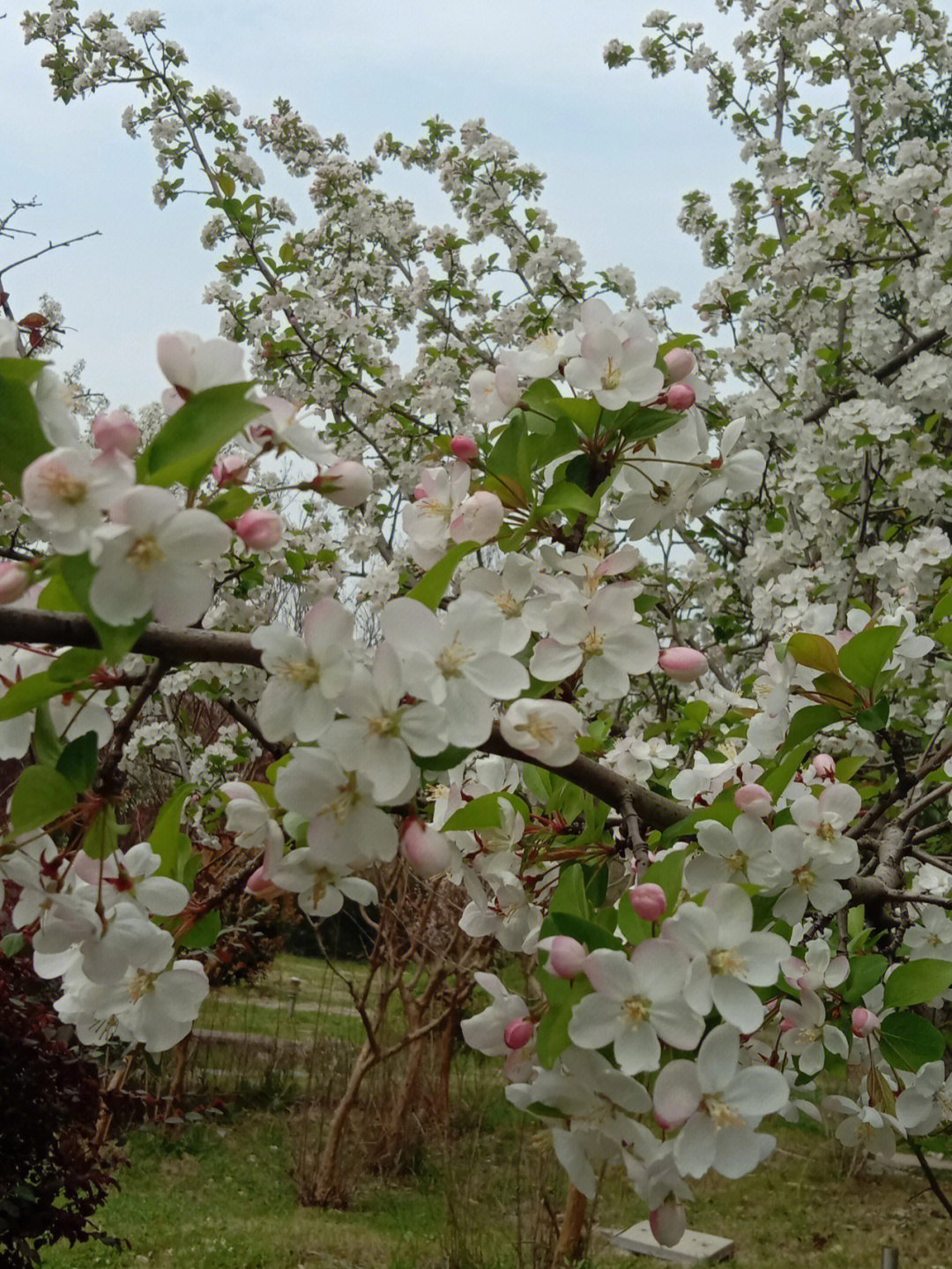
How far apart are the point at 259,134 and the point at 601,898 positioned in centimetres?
610

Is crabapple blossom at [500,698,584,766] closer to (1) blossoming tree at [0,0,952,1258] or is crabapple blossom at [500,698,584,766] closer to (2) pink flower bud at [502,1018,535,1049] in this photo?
(1) blossoming tree at [0,0,952,1258]

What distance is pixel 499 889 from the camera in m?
0.95

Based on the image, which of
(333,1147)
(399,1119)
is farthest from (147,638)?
(399,1119)

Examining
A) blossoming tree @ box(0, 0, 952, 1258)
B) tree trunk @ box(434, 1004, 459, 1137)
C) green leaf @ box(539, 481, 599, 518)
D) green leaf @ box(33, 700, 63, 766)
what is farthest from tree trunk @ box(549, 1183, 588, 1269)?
green leaf @ box(33, 700, 63, 766)

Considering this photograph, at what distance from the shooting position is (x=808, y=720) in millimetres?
986

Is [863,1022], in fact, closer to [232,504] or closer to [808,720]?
[808,720]

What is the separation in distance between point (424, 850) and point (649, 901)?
0.46ft

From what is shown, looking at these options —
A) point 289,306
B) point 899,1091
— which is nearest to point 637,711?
point 289,306

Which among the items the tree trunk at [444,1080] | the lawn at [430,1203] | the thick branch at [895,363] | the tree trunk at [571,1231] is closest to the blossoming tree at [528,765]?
the tree trunk at [571,1231]

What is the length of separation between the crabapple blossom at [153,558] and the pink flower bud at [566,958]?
292mm

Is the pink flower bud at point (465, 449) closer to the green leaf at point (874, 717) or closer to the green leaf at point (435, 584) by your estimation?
the green leaf at point (435, 584)

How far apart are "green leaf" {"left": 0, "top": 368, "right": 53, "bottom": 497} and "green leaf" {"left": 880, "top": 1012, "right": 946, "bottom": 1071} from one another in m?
0.83

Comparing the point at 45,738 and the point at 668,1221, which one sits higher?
the point at 45,738

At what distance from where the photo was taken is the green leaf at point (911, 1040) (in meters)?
0.95
